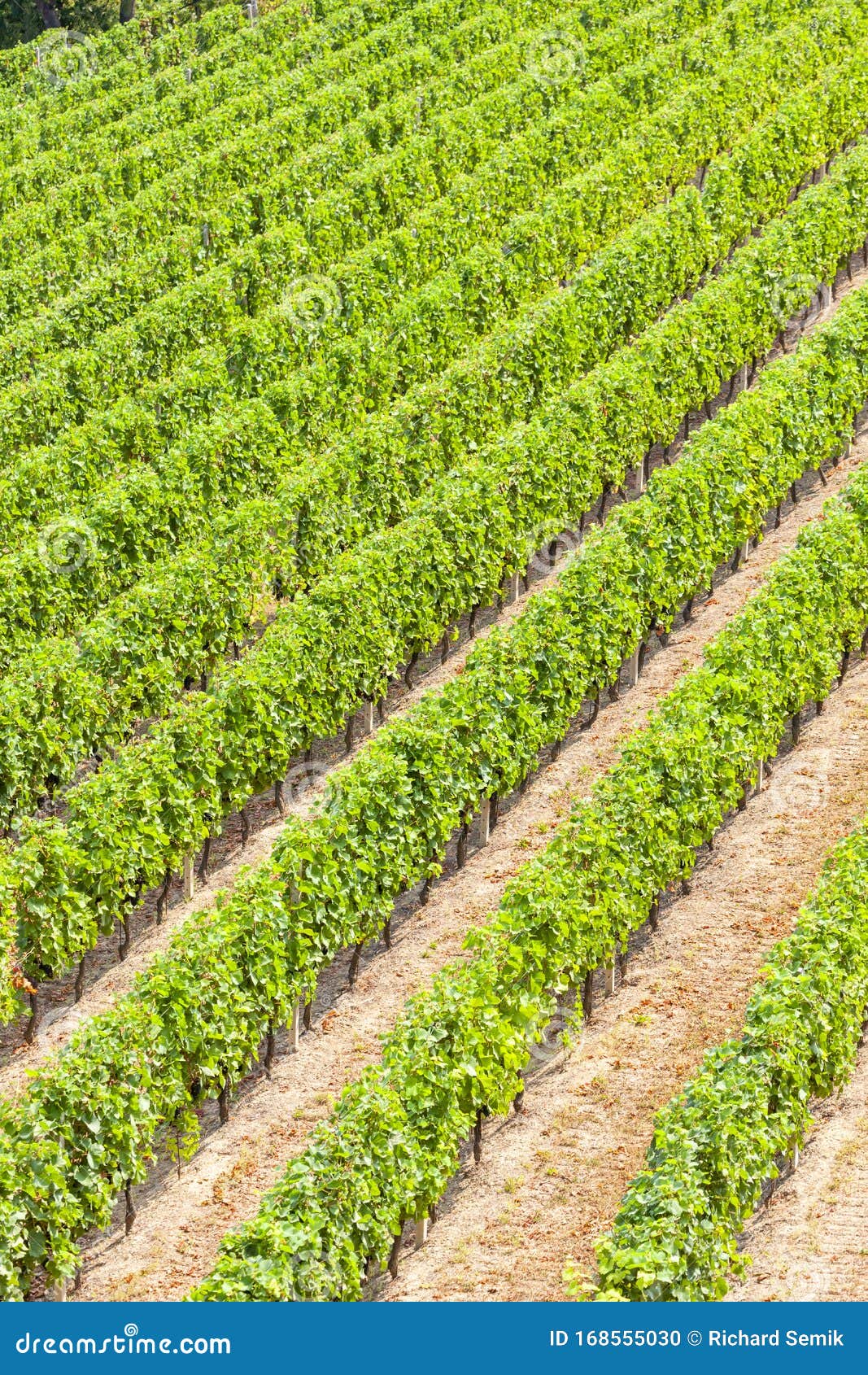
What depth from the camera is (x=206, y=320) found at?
33719 millimetres
